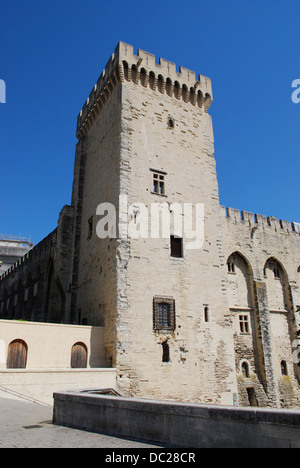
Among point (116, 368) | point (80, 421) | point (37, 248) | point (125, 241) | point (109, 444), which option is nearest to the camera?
point (109, 444)

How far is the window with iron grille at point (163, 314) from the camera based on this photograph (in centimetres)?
1455

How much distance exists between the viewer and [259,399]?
59.5 feet

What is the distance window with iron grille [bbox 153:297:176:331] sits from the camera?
1455cm

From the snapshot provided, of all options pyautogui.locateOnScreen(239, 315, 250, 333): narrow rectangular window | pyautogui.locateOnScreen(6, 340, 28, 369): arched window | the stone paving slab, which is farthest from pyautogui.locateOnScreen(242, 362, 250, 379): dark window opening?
the stone paving slab

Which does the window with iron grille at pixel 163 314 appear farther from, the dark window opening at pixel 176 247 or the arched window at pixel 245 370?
the arched window at pixel 245 370

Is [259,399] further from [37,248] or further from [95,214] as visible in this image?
[37,248]

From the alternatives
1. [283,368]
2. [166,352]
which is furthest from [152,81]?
[283,368]

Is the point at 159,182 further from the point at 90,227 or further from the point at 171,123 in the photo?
the point at 90,227

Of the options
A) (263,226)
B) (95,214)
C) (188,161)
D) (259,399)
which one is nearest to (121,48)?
(188,161)

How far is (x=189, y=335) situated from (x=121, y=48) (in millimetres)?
14005

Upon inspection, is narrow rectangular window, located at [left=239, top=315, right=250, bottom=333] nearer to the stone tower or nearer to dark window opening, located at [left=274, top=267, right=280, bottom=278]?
the stone tower

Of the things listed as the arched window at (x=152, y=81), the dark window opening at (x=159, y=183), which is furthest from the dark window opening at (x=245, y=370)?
the arched window at (x=152, y=81)

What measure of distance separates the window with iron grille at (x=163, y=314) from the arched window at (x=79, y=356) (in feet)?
9.67

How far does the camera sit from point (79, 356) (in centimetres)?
1394
